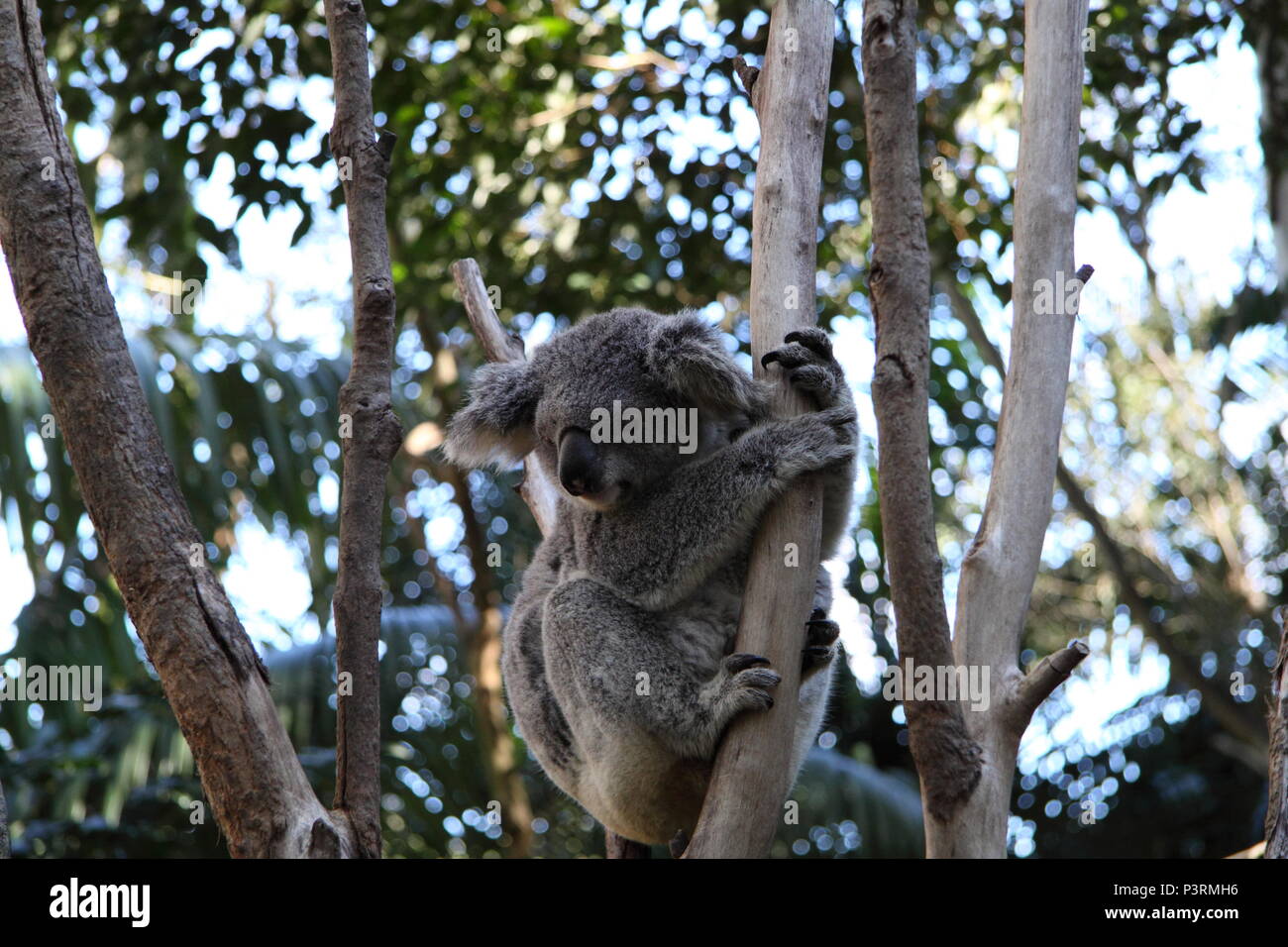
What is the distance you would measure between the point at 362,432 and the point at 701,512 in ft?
3.09

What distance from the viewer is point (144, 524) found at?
256 centimetres

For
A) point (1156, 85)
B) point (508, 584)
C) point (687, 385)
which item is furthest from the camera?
point (508, 584)

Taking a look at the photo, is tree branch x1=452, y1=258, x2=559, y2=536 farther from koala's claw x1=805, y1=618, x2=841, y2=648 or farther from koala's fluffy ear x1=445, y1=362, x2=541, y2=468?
koala's claw x1=805, y1=618, x2=841, y2=648

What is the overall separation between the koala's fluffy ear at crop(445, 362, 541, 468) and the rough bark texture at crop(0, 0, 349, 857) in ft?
4.48

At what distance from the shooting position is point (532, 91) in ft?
20.3

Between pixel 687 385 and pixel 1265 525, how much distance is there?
1036 cm

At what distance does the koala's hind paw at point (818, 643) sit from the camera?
3270 millimetres

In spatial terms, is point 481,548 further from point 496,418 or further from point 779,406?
point 779,406

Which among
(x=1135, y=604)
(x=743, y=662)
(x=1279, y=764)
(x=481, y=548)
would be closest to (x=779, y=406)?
(x=743, y=662)

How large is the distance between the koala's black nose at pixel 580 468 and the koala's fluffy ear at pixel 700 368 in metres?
0.31

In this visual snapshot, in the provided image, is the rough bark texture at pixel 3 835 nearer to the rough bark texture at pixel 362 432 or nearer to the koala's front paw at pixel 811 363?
the rough bark texture at pixel 362 432

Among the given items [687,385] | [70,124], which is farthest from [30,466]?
[687,385]

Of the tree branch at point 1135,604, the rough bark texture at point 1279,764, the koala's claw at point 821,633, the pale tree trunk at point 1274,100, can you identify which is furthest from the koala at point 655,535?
the tree branch at point 1135,604
